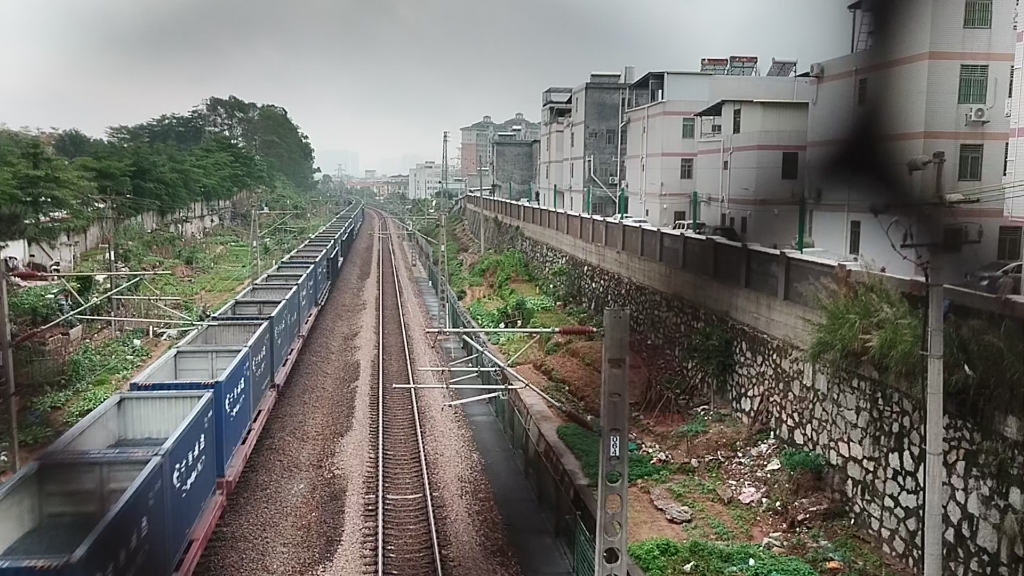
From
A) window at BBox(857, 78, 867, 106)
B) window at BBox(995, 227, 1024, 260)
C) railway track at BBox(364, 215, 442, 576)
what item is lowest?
railway track at BBox(364, 215, 442, 576)

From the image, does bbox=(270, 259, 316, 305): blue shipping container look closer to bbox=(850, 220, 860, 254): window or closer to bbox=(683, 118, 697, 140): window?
bbox=(683, 118, 697, 140): window

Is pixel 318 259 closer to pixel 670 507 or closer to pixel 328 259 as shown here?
pixel 328 259

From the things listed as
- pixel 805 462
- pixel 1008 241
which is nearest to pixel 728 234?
pixel 1008 241

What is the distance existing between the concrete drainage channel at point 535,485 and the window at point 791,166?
247 centimetres

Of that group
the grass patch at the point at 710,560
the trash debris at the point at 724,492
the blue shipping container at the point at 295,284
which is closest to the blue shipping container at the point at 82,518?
the grass patch at the point at 710,560

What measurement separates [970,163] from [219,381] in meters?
3.66

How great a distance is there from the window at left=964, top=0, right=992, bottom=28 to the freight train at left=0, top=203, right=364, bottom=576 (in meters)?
1.72

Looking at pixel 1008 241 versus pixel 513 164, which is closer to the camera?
pixel 1008 241

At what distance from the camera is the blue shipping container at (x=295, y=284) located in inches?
350

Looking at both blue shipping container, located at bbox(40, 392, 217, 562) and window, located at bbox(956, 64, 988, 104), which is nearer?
window, located at bbox(956, 64, 988, 104)

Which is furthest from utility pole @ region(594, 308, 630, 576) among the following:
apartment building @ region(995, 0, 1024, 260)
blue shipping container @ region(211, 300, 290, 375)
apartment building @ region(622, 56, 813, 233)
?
blue shipping container @ region(211, 300, 290, 375)

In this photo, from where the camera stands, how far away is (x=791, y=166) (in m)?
1.15

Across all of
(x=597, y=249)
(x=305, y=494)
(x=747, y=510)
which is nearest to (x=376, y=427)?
Result: (x=305, y=494)

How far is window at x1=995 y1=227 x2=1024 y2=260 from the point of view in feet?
4.38
